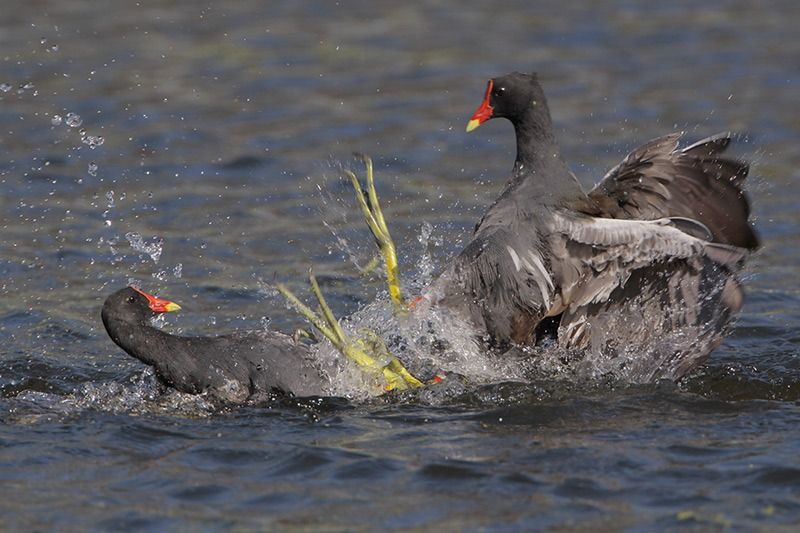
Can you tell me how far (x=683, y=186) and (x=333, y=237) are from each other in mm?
2529

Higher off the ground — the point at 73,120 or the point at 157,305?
the point at 73,120

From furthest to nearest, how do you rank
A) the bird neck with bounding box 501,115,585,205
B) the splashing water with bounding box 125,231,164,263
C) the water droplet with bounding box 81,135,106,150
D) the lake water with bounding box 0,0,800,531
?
the water droplet with bounding box 81,135,106,150 → the splashing water with bounding box 125,231,164,263 → the bird neck with bounding box 501,115,585,205 → the lake water with bounding box 0,0,800,531

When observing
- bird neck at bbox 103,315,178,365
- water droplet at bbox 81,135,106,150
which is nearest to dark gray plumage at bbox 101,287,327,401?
bird neck at bbox 103,315,178,365

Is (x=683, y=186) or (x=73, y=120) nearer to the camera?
(x=683, y=186)

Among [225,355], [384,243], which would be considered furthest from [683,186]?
[225,355]

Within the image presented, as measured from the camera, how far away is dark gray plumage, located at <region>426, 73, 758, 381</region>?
5422 millimetres

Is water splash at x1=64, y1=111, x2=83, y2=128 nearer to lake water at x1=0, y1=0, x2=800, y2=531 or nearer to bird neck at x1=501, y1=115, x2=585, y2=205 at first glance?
lake water at x1=0, y1=0, x2=800, y2=531

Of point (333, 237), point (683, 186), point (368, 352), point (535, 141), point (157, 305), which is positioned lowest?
point (368, 352)

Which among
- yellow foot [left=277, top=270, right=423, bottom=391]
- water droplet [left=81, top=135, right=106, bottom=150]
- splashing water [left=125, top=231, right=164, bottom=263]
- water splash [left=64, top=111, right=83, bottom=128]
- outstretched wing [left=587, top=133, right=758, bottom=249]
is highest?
water splash [left=64, top=111, right=83, bottom=128]

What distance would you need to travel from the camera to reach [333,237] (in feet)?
25.7

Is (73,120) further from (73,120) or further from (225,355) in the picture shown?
(225,355)

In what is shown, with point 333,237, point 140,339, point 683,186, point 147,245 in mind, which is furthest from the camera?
point 333,237

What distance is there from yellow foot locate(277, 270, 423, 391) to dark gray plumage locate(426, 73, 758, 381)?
12.1 inches

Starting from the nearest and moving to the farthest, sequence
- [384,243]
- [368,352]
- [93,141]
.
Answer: [368,352]
[384,243]
[93,141]
